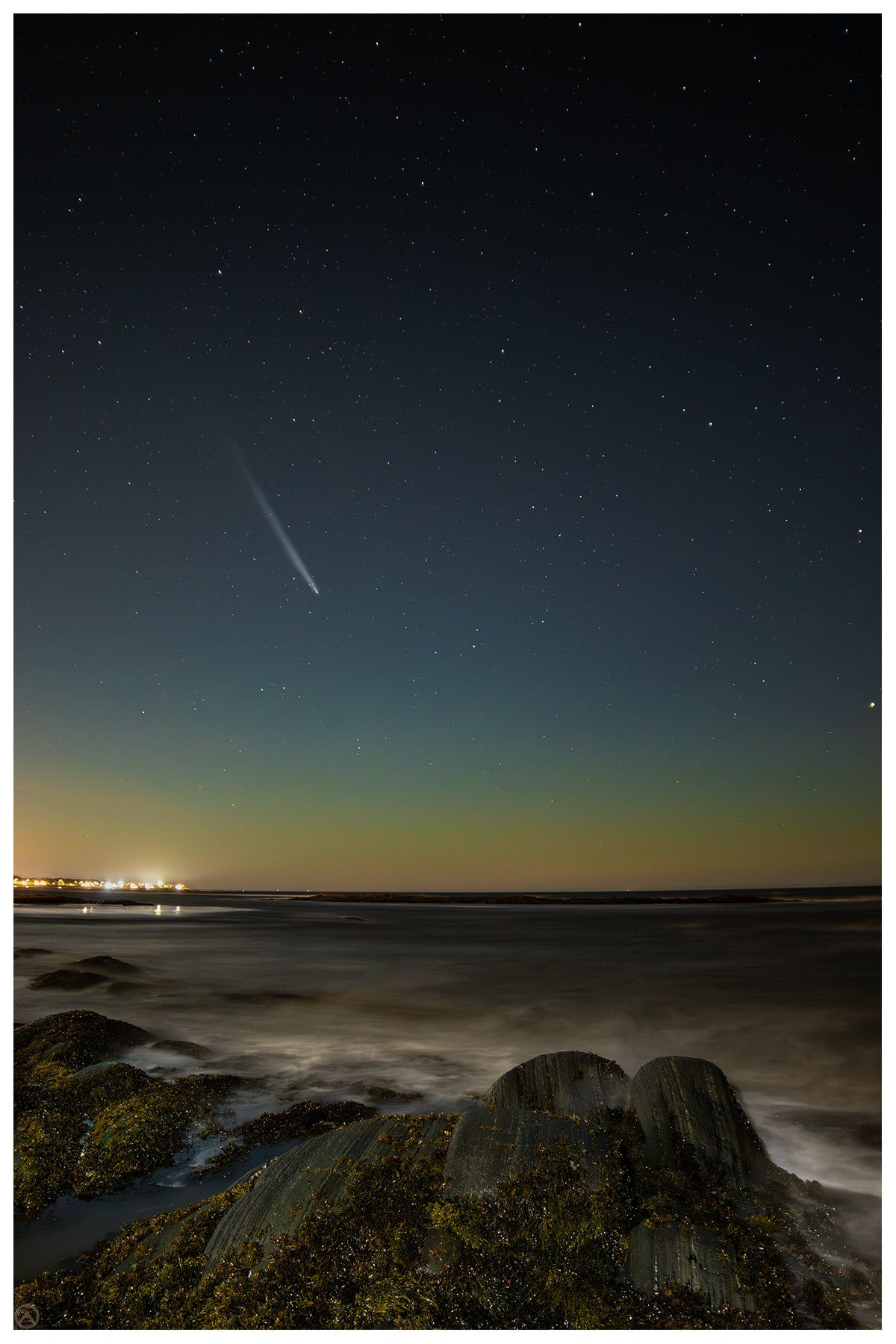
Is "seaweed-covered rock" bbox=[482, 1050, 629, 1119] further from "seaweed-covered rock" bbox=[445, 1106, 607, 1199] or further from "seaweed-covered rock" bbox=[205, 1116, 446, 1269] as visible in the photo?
"seaweed-covered rock" bbox=[205, 1116, 446, 1269]

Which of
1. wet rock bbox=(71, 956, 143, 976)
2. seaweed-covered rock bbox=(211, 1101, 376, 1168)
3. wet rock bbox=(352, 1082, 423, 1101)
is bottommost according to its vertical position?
wet rock bbox=(71, 956, 143, 976)

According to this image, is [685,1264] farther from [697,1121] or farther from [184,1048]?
[184,1048]

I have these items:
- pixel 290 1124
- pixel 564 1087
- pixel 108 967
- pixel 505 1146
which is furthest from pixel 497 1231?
pixel 108 967

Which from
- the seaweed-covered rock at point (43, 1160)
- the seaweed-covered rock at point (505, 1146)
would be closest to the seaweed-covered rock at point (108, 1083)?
the seaweed-covered rock at point (43, 1160)

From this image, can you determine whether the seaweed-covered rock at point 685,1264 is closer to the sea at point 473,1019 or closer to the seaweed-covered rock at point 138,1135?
the sea at point 473,1019

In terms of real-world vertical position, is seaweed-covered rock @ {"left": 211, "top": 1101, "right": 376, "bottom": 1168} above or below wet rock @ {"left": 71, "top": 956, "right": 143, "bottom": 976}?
above

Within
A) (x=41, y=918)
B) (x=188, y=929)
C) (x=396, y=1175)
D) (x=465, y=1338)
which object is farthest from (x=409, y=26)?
(x=41, y=918)

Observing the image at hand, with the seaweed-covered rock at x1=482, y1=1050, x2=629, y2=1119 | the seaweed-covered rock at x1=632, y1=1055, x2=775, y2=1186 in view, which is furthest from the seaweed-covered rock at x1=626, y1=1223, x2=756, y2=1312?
the seaweed-covered rock at x1=482, y1=1050, x2=629, y2=1119
